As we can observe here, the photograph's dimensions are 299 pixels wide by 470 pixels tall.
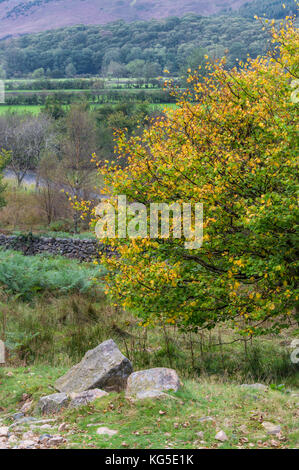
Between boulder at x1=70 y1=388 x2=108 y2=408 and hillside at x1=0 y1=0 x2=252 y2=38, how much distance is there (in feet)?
581

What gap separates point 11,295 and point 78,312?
→ 2606mm

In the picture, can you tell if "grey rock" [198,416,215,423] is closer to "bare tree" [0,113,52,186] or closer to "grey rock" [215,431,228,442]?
"grey rock" [215,431,228,442]

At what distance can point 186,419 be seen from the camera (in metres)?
5.41

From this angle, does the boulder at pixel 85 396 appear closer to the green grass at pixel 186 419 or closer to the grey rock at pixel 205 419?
the green grass at pixel 186 419

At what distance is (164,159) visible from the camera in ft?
30.0

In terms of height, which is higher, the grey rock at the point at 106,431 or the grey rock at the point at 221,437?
the grey rock at the point at 221,437

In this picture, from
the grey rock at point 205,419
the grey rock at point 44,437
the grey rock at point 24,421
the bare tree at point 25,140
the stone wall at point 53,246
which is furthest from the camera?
the bare tree at point 25,140

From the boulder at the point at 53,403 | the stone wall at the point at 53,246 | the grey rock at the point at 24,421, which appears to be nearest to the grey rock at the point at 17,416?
the grey rock at the point at 24,421

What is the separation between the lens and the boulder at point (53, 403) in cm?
620

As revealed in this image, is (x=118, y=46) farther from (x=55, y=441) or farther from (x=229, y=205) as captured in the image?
(x=55, y=441)

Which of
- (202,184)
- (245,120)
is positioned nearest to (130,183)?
(202,184)

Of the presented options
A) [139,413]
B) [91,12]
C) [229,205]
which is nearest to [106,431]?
[139,413]

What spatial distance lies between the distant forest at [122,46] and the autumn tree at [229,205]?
80052 millimetres
